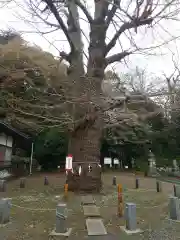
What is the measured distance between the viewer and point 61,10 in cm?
1128

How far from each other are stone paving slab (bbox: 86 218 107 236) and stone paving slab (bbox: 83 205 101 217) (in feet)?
1.24

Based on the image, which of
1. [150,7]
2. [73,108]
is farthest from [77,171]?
[150,7]

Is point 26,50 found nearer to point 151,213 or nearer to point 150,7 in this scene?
point 150,7

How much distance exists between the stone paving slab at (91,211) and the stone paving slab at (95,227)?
14.9 inches

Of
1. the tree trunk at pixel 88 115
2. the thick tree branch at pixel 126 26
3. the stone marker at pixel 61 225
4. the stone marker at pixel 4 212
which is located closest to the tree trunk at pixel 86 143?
the tree trunk at pixel 88 115

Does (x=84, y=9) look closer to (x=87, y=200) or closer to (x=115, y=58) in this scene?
(x=115, y=58)

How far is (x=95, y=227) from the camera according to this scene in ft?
20.0

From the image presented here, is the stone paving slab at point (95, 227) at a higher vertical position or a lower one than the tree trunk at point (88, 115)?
lower

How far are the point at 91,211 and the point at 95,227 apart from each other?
53.0 inches

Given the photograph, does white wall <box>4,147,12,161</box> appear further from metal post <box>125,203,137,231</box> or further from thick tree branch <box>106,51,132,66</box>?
metal post <box>125,203,137,231</box>

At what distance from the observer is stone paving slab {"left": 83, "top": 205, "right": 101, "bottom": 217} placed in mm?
7069

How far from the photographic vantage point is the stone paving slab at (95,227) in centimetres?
572

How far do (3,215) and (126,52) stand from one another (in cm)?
778

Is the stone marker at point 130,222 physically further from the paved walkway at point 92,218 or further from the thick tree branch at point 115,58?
the thick tree branch at point 115,58
